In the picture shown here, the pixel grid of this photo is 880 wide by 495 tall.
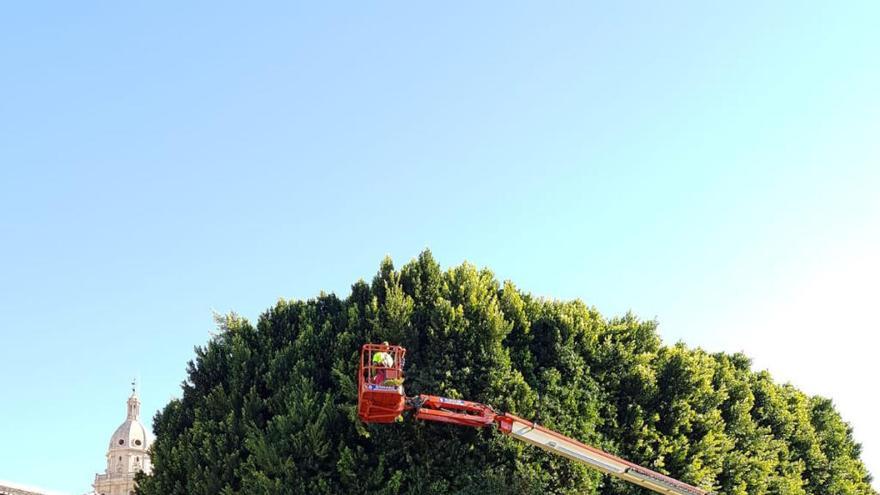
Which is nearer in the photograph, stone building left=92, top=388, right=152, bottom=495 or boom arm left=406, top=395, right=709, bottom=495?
boom arm left=406, top=395, right=709, bottom=495

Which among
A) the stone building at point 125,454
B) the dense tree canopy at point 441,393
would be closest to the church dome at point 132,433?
the stone building at point 125,454

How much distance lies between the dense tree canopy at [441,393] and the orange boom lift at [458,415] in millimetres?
1059

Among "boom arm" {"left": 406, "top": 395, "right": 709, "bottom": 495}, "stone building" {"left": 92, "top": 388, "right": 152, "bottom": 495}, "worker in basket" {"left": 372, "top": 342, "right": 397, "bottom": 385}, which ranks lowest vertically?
"boom arm" {"left": 406, "top": 395, "right": 709, "bottom": 495}

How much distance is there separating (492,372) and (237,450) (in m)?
6.79

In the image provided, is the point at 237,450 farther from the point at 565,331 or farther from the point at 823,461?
the point at 823,461

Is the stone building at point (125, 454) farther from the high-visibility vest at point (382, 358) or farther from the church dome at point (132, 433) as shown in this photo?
the high-visibility vest at point (382, 358)

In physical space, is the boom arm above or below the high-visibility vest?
below

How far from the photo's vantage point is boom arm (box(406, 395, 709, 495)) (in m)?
19.6

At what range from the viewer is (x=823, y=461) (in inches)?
1281

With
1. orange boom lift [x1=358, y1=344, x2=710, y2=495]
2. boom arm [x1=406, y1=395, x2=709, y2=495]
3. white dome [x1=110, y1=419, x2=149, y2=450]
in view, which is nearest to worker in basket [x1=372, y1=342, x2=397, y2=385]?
orange boom lift [x1=358, y1=344, x2=710, y2=495]

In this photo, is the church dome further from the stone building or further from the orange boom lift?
the orange boom lift

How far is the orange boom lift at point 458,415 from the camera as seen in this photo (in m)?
18.6

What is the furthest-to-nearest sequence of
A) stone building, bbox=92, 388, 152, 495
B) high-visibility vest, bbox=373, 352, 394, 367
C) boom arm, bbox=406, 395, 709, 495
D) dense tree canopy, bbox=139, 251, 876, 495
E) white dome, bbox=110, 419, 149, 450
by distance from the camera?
white dome, bbox=110, 419, 149, 450, stone building, bbox=92, 388, 152, 495, dense tree canopy, bbox=139, 251, 876, 495, boom arm, bbox=406, 395, 709, 495, high-visibility vest, bbox=373, 352, 394, 367

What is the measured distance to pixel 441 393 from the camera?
850 inches
